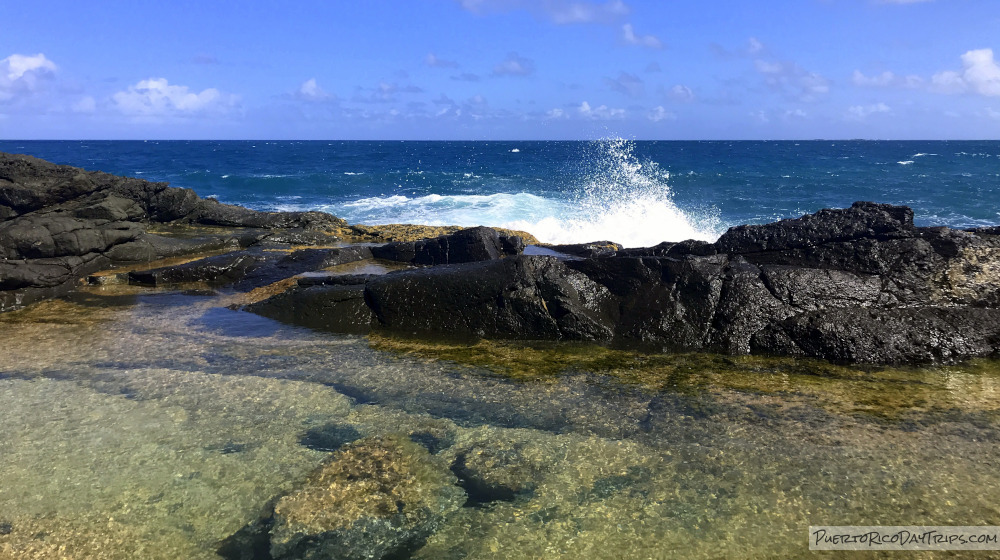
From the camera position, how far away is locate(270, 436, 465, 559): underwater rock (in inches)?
160

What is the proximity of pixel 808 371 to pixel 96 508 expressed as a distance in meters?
7.07

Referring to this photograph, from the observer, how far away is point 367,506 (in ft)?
14.6

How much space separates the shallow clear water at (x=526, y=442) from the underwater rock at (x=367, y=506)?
209 mm

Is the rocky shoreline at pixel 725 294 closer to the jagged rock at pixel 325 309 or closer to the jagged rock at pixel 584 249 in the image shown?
the jagged rock at pixel 325 309

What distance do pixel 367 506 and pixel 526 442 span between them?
1588mm

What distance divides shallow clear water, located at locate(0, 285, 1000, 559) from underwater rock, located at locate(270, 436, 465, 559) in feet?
0.69

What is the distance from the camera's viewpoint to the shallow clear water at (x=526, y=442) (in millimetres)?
4230

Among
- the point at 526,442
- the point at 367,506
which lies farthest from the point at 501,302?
the point at 367,506

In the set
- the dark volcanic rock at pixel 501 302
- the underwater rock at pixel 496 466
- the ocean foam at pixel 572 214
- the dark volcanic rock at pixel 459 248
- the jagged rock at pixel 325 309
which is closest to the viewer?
the underwater rock at pixel 496 466

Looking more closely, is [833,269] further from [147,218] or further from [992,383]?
[147,218]

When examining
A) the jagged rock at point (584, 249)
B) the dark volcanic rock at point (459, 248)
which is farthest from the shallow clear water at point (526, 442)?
the jagged rock at point (584, 249)

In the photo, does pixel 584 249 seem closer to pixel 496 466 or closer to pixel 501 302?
pixel 501 302

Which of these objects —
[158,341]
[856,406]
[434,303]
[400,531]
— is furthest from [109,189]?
[856,406]

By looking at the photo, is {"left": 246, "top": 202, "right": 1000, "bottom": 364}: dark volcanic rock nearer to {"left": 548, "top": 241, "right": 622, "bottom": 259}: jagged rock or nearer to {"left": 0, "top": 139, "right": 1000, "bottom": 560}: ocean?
{"left": 0, "top": 139, "right": 1000, "bottom": 560}: ocean
